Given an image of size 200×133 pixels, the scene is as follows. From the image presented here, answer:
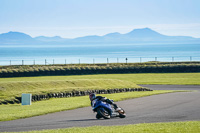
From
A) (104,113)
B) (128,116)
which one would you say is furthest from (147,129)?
(128,116)

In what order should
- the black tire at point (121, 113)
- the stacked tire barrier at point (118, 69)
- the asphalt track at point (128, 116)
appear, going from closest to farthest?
the asphalt track at point (128, 116) → the black tire at point (121, 113) → the stacked tire barrier at point (118, 69)

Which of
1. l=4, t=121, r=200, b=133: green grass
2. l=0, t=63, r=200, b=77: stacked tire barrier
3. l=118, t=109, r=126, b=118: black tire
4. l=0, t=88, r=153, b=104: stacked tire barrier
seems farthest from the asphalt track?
l=0, t=63, r=200, b=77: stacked tire barrier

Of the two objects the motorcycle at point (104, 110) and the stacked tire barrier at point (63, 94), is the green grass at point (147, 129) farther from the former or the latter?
the stacked tire barrier at point (63, 94)

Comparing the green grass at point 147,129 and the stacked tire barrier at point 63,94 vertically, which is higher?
the green grass at point 147,129

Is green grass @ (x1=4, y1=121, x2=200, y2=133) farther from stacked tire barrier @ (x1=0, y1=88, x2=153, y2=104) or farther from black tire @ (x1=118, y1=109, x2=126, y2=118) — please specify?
stacked tire barrier @ (x1=0, y1=88, x2=153, y2=104)

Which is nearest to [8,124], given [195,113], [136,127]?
[136,127]

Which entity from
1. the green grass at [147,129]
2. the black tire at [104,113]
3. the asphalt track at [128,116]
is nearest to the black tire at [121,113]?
the asphalt track at [128,116]

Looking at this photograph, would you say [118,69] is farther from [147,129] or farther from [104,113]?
[147,129]

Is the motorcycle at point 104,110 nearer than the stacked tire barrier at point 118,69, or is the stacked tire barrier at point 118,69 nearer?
the motorcycle at point 104,110

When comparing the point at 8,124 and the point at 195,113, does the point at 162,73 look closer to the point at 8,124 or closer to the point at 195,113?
the point at 195,113

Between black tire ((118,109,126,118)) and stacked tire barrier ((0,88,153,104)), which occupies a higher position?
black tire ((118,109,126,118))

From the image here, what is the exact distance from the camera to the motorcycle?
775 inches

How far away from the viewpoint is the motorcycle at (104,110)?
19681 millimetres

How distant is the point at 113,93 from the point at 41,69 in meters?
26.7
